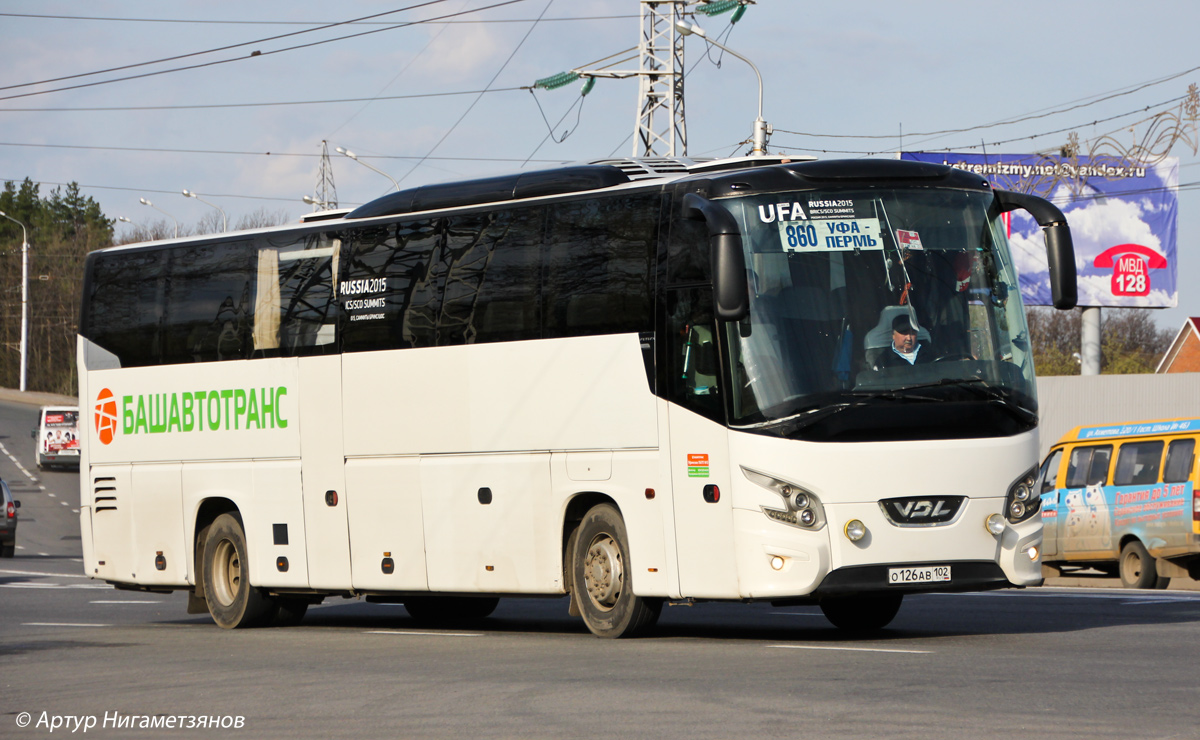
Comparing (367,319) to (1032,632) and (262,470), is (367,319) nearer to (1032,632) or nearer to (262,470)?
(262,470)

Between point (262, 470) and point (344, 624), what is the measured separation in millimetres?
2018

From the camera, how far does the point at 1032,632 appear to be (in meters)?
13.0

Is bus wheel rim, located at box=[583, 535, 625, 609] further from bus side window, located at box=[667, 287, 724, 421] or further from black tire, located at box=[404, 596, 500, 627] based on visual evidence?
black tire, located at box=[404, 596, 500, 627]

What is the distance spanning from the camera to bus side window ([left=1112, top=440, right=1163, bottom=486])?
70.4 feet

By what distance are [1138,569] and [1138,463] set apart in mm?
1417

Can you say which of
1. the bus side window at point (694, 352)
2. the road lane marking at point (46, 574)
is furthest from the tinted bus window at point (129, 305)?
the road lane marking at point (46, 574)

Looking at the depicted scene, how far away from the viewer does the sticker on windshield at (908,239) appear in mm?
12352

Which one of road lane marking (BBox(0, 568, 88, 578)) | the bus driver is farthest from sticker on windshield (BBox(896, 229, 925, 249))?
road lane marking (BBox(0, 568, 88, 578))

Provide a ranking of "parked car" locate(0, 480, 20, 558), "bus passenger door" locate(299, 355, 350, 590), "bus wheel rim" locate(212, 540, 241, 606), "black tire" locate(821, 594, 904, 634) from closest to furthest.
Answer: "black tire" locate(821, 594, 904, 634)
"bus passenger door" locate(299, 355, 350, 590)
"bus wheel rim" locate(212, 540, 241, 606)
"parked car" locate(0, 480, 20, 558)

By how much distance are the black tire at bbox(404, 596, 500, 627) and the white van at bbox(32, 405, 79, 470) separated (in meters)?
44.4

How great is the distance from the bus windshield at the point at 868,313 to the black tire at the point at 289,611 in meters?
7.03

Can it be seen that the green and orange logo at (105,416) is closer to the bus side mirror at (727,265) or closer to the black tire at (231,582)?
the black tire at (231,582)

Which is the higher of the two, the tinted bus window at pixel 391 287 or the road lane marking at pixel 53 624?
the tinted bus window at pixel 391 287

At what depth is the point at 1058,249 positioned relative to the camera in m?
12.6
